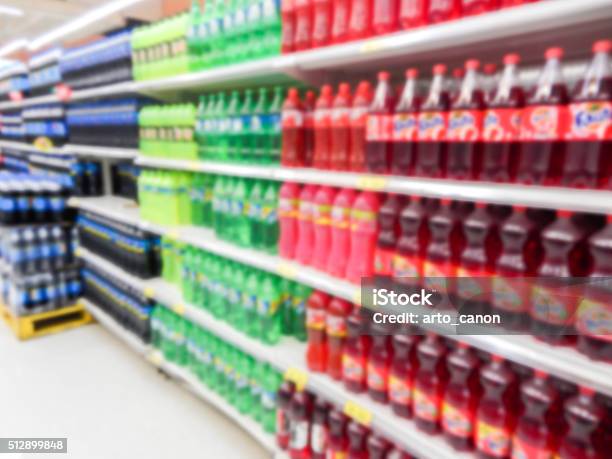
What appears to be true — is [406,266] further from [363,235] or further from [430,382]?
[430,382]

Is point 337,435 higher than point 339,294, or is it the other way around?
point 339,294

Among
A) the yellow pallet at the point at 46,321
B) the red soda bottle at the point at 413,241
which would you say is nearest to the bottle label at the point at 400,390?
the red soda bottle at the point at 413,241

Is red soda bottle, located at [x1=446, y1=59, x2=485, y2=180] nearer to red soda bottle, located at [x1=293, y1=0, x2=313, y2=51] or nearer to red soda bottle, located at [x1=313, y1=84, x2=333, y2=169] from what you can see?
red soda bottle, located at [x1=313, y1=84, x2=333, y2=169]

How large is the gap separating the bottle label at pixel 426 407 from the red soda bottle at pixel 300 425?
0.66 meters

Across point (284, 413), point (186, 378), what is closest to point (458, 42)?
point (284, 413)

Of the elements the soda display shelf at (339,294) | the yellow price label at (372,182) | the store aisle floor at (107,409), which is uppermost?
the yellow price label at (372,182)

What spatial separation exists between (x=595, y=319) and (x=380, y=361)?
802 millimetres

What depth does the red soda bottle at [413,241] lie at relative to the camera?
5.23 feet

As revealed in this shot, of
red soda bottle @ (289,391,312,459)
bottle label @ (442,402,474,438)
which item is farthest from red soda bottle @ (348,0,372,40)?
red soda bottle @ (289,391,312,459)

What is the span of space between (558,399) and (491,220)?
1.94ft

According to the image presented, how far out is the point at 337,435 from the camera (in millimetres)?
1999

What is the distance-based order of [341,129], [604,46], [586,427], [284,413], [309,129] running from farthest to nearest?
1. [284,413]
2. [309,129]
3. [341,129]
4. [586,427]
5. [604,46]

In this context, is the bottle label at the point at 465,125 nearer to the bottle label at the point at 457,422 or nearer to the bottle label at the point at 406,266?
the bottle label at the point at 406,266

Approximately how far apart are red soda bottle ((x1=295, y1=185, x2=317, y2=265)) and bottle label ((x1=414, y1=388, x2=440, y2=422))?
79 centimetres
